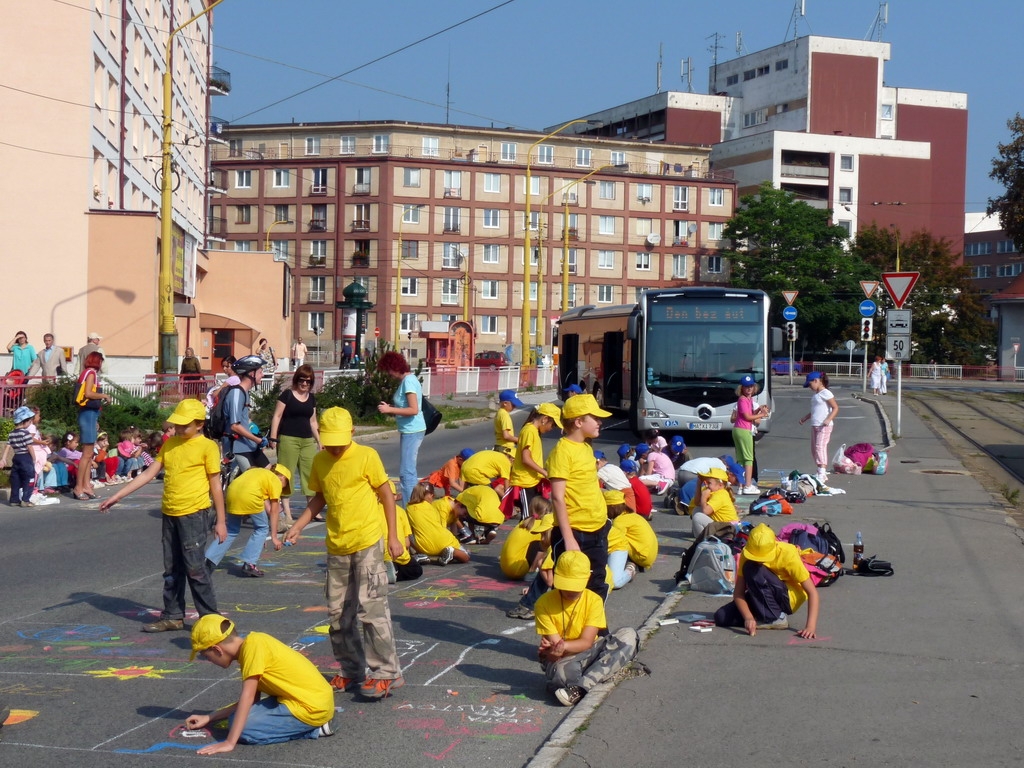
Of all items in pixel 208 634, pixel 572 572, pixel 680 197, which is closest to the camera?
pixel 208 634

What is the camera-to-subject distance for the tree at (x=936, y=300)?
79.2 m

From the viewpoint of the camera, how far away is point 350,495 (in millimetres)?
6555

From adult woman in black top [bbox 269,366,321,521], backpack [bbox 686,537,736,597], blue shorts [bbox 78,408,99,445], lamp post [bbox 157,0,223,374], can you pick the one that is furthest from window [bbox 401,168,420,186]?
backpack [bbox 686,537,736,597]

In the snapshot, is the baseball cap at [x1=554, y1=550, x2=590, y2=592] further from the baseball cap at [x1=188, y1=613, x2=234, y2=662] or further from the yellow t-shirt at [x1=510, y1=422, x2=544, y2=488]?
the yellow t-shirt at [x1=510, y1=422, x2=544, y2=488]

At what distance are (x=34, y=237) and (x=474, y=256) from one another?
156 feet

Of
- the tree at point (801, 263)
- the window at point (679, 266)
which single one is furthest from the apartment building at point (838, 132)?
the window at point (679, 266)

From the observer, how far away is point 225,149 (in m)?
81.8

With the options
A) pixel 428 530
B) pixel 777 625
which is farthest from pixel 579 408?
pixel 428 530

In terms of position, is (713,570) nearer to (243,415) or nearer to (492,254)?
(243,415)

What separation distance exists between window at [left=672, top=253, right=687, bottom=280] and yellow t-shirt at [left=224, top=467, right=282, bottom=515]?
7602 centimetres

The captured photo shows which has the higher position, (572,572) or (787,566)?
(572,572)

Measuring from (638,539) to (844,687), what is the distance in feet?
12.0

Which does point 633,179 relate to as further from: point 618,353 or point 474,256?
point 618,353

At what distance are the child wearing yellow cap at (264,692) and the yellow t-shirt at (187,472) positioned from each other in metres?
2.41
